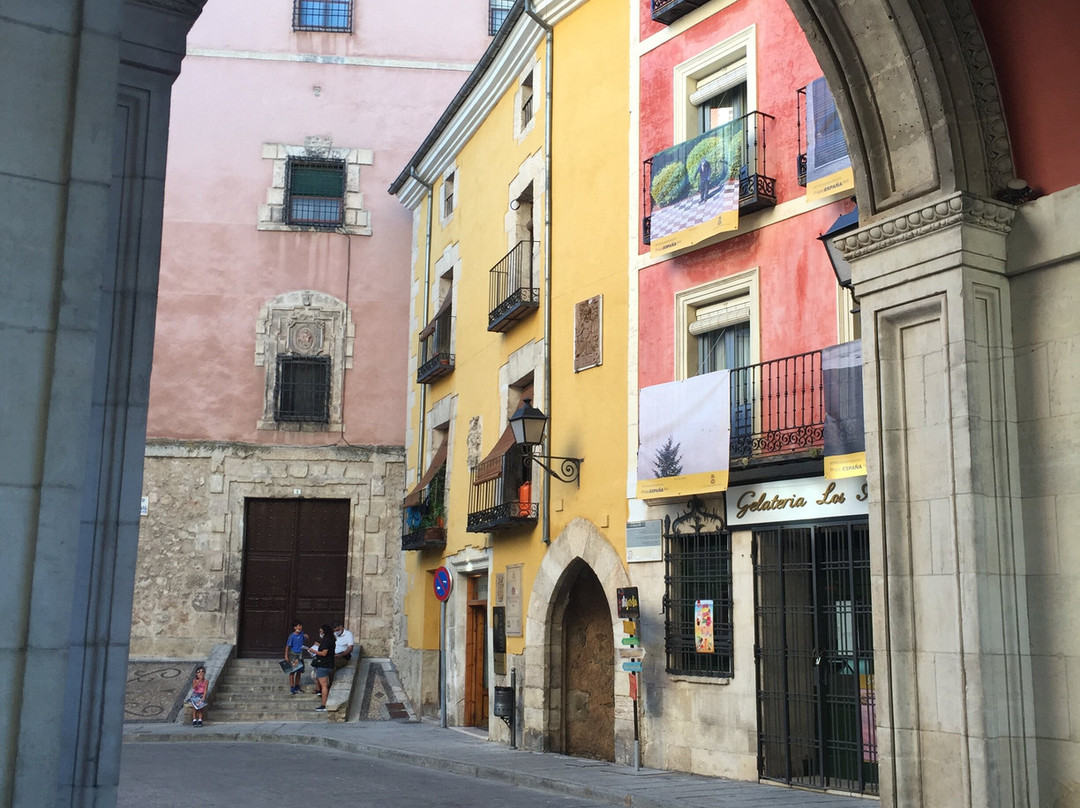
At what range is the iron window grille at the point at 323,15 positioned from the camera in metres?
24.9

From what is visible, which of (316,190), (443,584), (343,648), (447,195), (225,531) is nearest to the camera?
(443,584)

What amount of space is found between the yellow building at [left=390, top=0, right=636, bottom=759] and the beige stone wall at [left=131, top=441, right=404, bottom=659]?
70.6 inches

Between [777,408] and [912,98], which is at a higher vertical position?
[912,98]

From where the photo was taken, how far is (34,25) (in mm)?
3965

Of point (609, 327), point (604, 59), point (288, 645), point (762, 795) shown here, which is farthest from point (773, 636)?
point (288, 645)

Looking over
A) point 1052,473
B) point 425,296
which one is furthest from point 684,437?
point 425,296

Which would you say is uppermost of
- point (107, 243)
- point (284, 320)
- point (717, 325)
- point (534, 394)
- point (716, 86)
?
point (716, 86)

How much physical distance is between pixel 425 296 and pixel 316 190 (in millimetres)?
3542

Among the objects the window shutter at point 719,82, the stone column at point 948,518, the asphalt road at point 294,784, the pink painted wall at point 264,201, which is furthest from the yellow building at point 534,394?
the stone column at point 948,518

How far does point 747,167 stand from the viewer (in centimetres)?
1298

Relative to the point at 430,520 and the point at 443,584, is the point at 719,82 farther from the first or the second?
the point at 430,520

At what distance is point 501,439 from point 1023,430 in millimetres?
11547

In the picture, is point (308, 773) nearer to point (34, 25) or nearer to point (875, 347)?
point (875, 347)

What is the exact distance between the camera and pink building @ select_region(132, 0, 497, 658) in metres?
23.0
